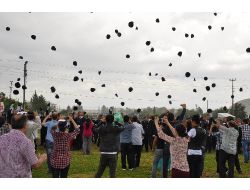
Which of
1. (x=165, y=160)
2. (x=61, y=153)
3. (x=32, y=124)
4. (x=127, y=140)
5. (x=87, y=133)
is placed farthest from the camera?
(x=87, y=133)

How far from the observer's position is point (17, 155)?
5.53m

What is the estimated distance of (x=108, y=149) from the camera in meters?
9.89

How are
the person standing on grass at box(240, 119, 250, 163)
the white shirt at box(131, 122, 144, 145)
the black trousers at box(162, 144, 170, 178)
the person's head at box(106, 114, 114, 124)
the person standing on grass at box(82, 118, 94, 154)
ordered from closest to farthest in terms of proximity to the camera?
the person's head at box(106, 114, 114, 124), the black trousers at box(162, 144, 170, 178), the white shirt at box(131, 122, 144, 145), the person standing on grass at box(240, 119, 250, 163), the person standing on grass at box(82, 118, 94, 154)

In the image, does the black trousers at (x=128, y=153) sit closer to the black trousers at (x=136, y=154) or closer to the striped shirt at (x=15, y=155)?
the black trousers at (x=136, y=154)

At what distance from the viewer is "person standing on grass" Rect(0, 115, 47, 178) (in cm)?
552

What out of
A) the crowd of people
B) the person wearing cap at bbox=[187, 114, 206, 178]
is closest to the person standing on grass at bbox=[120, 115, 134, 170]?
the crowd of people

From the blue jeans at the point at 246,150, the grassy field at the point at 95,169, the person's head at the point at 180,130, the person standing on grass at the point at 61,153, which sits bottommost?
the grassy field at the point at 95,169

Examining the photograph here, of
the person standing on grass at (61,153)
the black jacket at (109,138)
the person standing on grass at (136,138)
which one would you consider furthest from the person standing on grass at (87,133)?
the person standing on grass at (61,153)

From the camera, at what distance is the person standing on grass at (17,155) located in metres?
5.52

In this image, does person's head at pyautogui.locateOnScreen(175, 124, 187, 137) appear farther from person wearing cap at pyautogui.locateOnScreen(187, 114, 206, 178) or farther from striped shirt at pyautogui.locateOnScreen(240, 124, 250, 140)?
striped shirt at pyautogui.locateOnScreen(240, 124, 250, 140)

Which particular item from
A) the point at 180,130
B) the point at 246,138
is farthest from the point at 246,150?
the point at 180,130

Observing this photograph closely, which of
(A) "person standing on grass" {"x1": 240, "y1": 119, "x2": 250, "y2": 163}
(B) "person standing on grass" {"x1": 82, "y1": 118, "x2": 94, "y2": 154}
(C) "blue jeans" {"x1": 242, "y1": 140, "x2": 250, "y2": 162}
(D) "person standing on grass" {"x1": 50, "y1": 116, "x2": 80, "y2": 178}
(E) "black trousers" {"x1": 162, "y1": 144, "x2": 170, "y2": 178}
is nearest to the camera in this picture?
(D) "person standing on grass" {"x1": 50, "y1": 116, "x2": 80, "y2": 178}

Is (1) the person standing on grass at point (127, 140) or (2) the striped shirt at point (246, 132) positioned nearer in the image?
(1) the person standing on grass at point (127, 140)

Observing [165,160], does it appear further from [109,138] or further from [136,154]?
[136,154]
